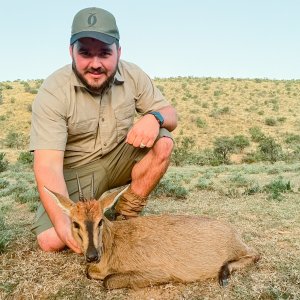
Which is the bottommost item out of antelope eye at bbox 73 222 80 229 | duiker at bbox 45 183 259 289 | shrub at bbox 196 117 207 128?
shrub at bbox 196 117 207 128

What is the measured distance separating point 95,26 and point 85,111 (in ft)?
3.64

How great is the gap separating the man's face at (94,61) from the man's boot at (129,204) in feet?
5.06

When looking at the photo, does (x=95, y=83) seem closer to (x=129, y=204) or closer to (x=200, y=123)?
(x=129, y=204)

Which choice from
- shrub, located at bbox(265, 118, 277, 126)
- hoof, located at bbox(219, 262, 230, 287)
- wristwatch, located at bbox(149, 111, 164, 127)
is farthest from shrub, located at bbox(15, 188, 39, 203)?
shrub, located at bbox(265, 118, 277, 126)

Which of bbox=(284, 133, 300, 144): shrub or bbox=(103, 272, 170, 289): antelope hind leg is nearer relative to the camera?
bbox=(103, 272, 170, 289): antelope hind leg

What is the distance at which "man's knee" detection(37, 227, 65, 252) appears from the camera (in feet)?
18.1

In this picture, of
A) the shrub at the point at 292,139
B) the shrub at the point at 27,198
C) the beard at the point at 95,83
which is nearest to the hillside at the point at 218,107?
the shrub at the point at 292,139

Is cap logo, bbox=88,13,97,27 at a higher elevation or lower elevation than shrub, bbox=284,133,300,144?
higher

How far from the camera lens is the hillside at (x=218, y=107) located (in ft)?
104

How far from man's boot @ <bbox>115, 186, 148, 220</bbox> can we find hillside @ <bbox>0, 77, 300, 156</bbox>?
69.7 ft

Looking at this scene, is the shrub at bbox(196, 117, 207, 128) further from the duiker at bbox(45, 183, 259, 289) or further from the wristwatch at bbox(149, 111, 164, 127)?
the duiker at bbox(45, 183, 259, 289)

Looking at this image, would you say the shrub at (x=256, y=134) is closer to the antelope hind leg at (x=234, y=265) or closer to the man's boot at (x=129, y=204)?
the man's boot at (x=129, y=204)

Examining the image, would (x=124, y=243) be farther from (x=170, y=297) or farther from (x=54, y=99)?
(x=54, y=99)

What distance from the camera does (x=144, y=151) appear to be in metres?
6.50
